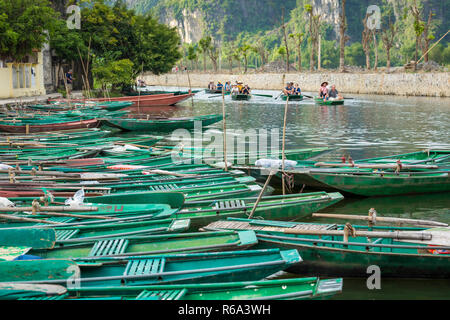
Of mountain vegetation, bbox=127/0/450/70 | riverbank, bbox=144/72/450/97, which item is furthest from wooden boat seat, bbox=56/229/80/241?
mountain vegetation, bbox=127/0/450/70

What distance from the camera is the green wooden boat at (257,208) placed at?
26.8 feet

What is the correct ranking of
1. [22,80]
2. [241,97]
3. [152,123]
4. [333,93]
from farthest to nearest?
1. [241,97]
2. [333,93]
3. [22,80]
4. [152,123]

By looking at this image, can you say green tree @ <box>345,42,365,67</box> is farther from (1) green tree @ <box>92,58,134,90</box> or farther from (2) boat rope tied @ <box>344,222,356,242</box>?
(2) boat rope tied @ <box>344,222,356,242</box>

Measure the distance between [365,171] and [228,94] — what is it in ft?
117

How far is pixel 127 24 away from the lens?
37188 millimetres

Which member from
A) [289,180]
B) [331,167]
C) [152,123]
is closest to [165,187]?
[289,180]

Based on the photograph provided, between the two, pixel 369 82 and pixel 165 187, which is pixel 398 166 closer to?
pixel 165 187

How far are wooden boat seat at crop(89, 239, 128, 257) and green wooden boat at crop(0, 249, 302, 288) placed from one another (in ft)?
1.36

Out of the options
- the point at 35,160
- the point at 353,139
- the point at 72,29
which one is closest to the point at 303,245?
the point at 35,160

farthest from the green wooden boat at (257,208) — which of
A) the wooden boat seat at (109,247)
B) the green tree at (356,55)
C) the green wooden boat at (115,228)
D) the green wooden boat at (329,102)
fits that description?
the green tree at (356,55)

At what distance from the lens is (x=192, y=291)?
532 cm

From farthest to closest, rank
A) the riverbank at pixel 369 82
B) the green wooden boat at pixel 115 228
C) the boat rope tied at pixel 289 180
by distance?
the riverbank at pixel 369 82 → the boat rope tied at pixel 289 180 → the green wooden boat at pixel 115 228

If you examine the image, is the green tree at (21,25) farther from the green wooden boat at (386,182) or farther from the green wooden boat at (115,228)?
the green wooden boat at (115,228)

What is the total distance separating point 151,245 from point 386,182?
19.5 ft
